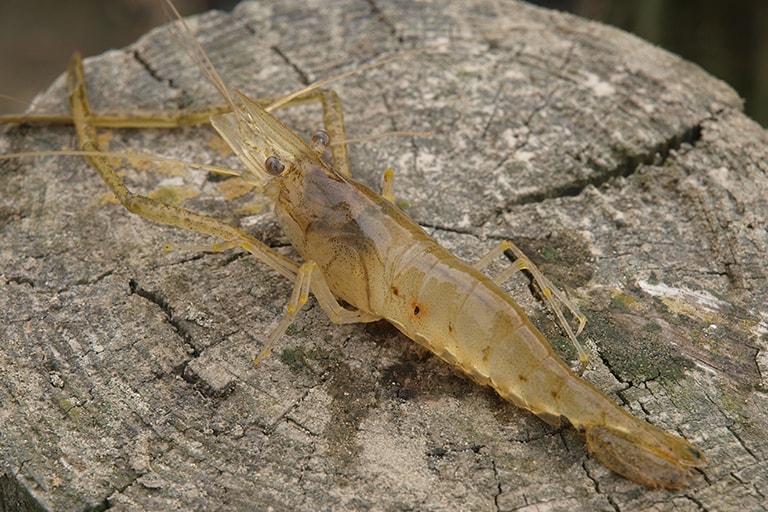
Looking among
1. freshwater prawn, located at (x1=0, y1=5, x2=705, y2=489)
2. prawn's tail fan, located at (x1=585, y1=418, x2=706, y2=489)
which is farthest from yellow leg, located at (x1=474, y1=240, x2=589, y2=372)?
prawn's tail fan, located at (x1=585, y1=418, x2=706, y2=489)

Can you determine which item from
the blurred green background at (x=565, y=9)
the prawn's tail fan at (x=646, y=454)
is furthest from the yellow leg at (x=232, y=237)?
the blurred green background at (x=565, y=9)

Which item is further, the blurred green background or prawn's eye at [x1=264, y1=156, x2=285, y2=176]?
the blurred green background

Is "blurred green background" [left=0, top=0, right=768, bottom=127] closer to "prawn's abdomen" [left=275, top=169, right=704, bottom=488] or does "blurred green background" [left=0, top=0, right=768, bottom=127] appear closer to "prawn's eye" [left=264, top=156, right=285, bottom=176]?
"prawn's eye" [left=264, top=156, right=285, bottom=176]

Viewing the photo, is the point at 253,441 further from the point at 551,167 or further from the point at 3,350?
the point at 551,167

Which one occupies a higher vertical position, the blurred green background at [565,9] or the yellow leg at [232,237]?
the yellow leg at [232,237]

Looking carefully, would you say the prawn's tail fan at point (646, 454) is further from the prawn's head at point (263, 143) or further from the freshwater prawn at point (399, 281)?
the prawn's head at point (263, 143)

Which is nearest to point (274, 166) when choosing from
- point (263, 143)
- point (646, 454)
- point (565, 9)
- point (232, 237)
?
point (263, 143)
